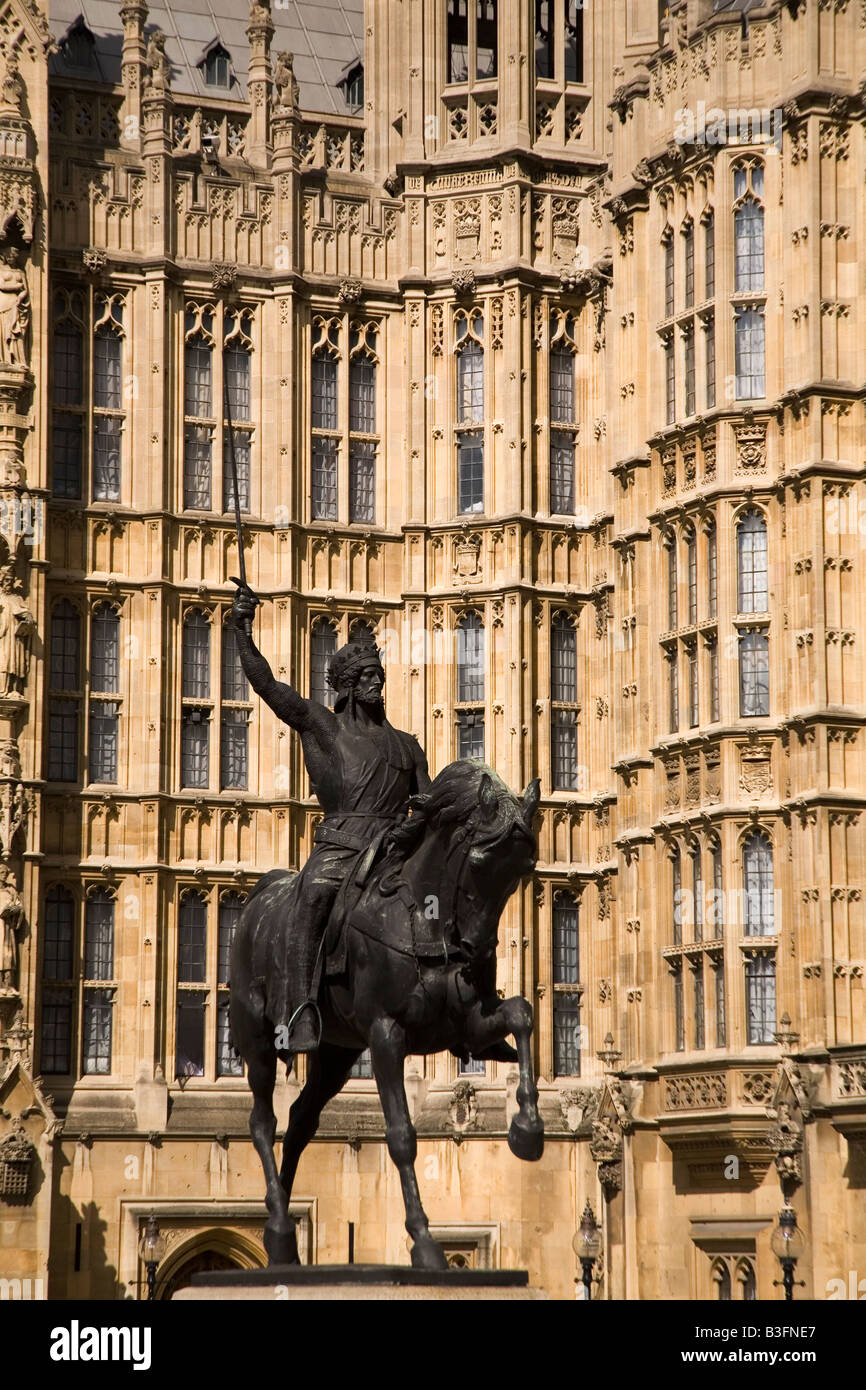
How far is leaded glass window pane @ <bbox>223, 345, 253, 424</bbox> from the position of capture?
4362 cm

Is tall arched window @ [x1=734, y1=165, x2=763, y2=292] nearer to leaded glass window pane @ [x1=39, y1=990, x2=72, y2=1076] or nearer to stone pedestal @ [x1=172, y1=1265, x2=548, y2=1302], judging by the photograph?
leaded glass window pane @ [x1=39, y1=990, x2=72, y2=1076]

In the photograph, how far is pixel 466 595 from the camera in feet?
141

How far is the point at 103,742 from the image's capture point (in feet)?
138

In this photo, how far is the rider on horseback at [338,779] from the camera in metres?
18.7

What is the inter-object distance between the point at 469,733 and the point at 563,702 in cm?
167

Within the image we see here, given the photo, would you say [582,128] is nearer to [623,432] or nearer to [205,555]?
[623,432]

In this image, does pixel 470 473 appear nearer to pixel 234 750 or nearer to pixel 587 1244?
pixel 234 750

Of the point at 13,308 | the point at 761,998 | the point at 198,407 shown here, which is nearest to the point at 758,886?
the point at 761,998

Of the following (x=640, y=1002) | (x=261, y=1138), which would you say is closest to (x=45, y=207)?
(x=640, y=1002)

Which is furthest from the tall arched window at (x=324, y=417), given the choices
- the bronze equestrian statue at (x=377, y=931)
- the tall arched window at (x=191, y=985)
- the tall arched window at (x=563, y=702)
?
the bronze equestrian statue at (x=377, y=931)

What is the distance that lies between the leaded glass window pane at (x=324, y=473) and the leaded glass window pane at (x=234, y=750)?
13.0 ft

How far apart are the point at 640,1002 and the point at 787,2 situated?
50.0 ft

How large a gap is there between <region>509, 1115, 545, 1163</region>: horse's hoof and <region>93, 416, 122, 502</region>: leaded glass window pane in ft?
88.6

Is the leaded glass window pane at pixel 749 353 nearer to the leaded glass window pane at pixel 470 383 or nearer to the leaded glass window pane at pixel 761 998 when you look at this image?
the leaded glass window pane at pixel 470 383
